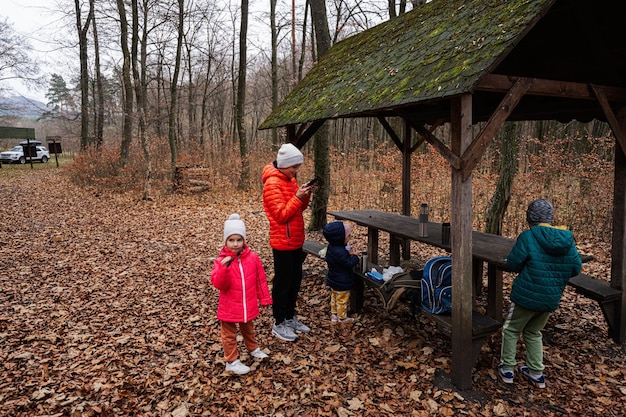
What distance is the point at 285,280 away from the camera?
4531 mm

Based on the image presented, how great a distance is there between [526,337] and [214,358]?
3.21m

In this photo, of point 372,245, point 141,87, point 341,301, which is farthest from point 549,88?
point 141,87

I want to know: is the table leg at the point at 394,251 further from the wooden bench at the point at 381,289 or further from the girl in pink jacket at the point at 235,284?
the girl in pink jacket at the point at 235,284

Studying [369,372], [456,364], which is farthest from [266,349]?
[456,364]

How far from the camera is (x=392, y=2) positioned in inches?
596

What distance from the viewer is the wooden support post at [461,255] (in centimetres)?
342

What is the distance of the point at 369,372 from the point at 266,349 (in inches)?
46.6

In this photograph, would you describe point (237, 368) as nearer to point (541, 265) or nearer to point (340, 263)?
point (340, 263)

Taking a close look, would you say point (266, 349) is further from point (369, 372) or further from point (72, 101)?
point (72, 101)

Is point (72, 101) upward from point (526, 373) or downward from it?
upward

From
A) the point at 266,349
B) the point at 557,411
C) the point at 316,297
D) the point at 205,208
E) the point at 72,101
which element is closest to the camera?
the point at 557,411

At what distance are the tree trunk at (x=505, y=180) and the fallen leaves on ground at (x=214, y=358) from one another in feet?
9.20

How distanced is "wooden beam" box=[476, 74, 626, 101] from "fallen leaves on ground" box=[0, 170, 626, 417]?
2.76 meters

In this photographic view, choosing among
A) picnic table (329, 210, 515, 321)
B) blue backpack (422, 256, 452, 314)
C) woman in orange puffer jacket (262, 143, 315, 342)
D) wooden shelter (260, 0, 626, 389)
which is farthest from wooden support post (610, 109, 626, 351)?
woman in orange puffer jacket (262, 143, 315, 342)
